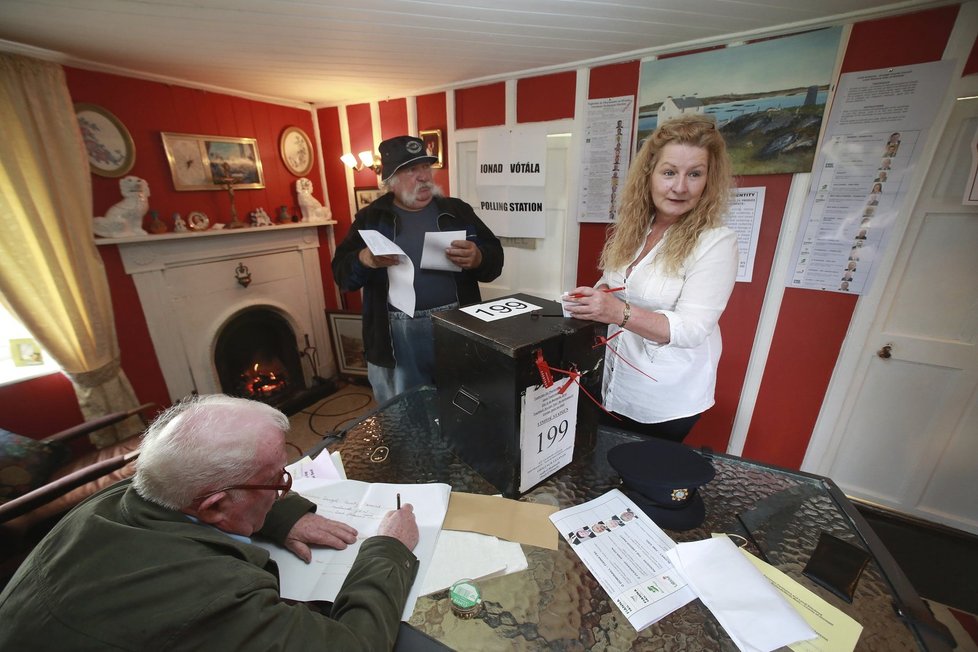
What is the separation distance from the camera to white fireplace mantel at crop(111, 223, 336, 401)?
7.75 ft

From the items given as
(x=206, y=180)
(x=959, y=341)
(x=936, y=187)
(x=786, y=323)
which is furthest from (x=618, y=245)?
(x=206, y=180)

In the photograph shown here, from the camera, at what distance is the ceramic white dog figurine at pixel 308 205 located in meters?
3.12

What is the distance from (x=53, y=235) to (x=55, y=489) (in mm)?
1307

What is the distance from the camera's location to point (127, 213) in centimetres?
218

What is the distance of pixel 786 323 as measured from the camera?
1.96 m

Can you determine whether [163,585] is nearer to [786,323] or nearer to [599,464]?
[599,464]

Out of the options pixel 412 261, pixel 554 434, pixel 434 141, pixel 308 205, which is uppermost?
pixel 434 141

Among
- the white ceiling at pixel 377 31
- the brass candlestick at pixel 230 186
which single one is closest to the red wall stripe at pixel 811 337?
the white ceiling at pixel 377 31

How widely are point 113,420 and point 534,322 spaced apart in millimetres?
2328

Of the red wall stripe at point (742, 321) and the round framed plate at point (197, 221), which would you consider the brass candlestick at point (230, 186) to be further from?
the red wall stripe at point (742, 321)

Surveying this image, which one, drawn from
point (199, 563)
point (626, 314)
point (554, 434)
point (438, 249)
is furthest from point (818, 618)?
point (438, 249)

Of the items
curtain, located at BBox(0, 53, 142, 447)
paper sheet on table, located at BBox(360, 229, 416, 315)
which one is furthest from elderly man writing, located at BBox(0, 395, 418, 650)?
curtain, located at BBox(0, 53, 142, 447)

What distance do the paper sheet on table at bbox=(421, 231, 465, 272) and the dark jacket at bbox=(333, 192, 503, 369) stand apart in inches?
5.8

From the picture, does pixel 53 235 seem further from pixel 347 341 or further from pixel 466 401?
pixel 466 401
